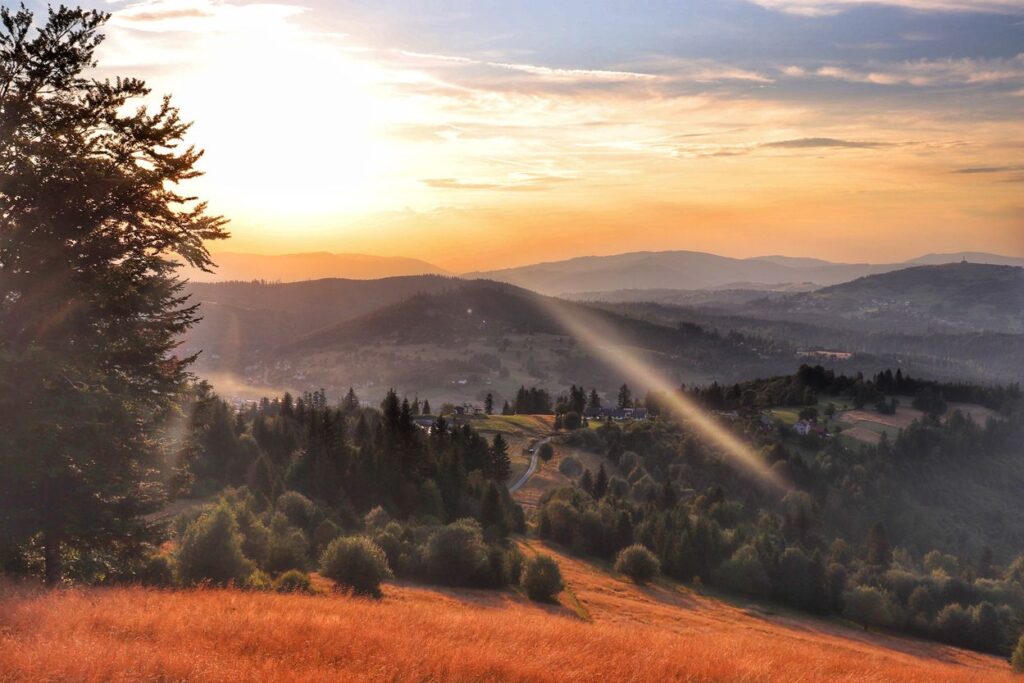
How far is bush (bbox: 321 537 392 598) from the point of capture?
108ft

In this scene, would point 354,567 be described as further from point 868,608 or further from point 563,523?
point 868,608

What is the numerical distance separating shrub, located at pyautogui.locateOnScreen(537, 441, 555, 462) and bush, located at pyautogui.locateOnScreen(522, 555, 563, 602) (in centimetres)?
9187

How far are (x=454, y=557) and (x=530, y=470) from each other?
8442 cm

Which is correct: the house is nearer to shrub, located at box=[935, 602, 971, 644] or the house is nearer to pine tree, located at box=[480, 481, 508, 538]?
shrub, located at box=[935, 602, 971, 644]

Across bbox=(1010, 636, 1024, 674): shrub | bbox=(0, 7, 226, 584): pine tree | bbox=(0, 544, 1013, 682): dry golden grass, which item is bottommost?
bbox=(1010, 636, 1024, 674): shrub

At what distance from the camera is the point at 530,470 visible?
416 feet

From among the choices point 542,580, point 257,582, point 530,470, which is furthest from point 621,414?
point 257,582

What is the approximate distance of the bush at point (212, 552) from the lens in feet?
83.4

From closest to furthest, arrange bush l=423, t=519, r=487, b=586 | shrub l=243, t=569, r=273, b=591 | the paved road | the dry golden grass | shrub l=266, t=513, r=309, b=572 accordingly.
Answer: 1. the dry golden grass
2. shrub l=243, t=569, r=273, b=591
3. shrub l=266, t=513, r=309, b=572
4. bush l=423, t=519, r=487, b=586
5. the paved road

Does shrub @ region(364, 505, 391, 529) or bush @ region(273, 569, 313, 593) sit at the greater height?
bush @ region(273, 569, 313, 593)

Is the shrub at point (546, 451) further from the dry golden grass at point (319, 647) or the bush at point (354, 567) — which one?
the dry golden grass at point (319, 647)

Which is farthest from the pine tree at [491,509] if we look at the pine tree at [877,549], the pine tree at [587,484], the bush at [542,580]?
the pine tree at [877,549]

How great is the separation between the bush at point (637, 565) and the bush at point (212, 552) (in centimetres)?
4726

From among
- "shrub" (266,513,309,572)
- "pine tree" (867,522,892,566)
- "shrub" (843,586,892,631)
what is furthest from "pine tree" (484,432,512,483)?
"shrub" (266,513,309,572)
